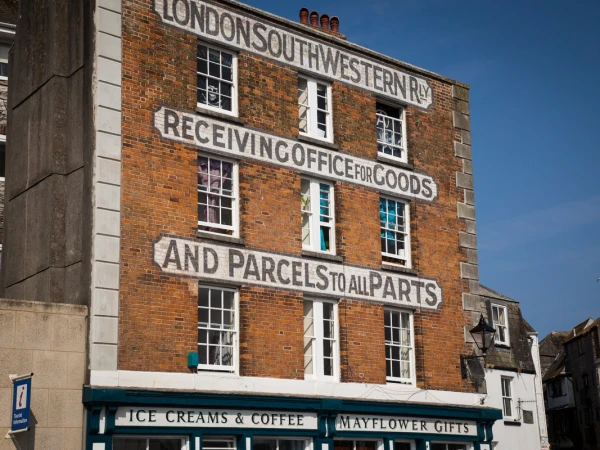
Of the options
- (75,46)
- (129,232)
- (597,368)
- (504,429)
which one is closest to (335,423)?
(129,232)

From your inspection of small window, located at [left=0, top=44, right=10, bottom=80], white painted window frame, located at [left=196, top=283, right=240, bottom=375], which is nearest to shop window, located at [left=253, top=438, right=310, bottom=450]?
white painted window frame, located at [left=196, top=283, right=240, bottom=375]

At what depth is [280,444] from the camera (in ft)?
69.7

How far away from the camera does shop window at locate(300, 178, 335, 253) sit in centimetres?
2311

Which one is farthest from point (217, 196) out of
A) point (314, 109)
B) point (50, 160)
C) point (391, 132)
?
point (391, 132)

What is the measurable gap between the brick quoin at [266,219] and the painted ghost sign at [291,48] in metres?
0.31

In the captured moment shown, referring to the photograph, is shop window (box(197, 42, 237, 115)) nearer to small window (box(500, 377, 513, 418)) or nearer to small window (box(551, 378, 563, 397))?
small window (box(500, 377, 513, 418))

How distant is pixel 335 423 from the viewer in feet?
72.0

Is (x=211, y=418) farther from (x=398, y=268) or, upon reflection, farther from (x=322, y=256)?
(x=398, y=268)

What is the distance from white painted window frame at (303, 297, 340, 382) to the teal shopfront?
0.77 meters

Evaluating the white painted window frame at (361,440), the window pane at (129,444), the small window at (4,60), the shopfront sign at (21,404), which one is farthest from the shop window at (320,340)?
the small window at (4,60)

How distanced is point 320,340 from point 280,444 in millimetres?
2731

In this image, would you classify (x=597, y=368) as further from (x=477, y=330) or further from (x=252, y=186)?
(x=252, y=186)

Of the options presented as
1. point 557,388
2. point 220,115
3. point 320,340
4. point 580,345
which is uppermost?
point 580,345

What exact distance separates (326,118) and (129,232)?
714cm
